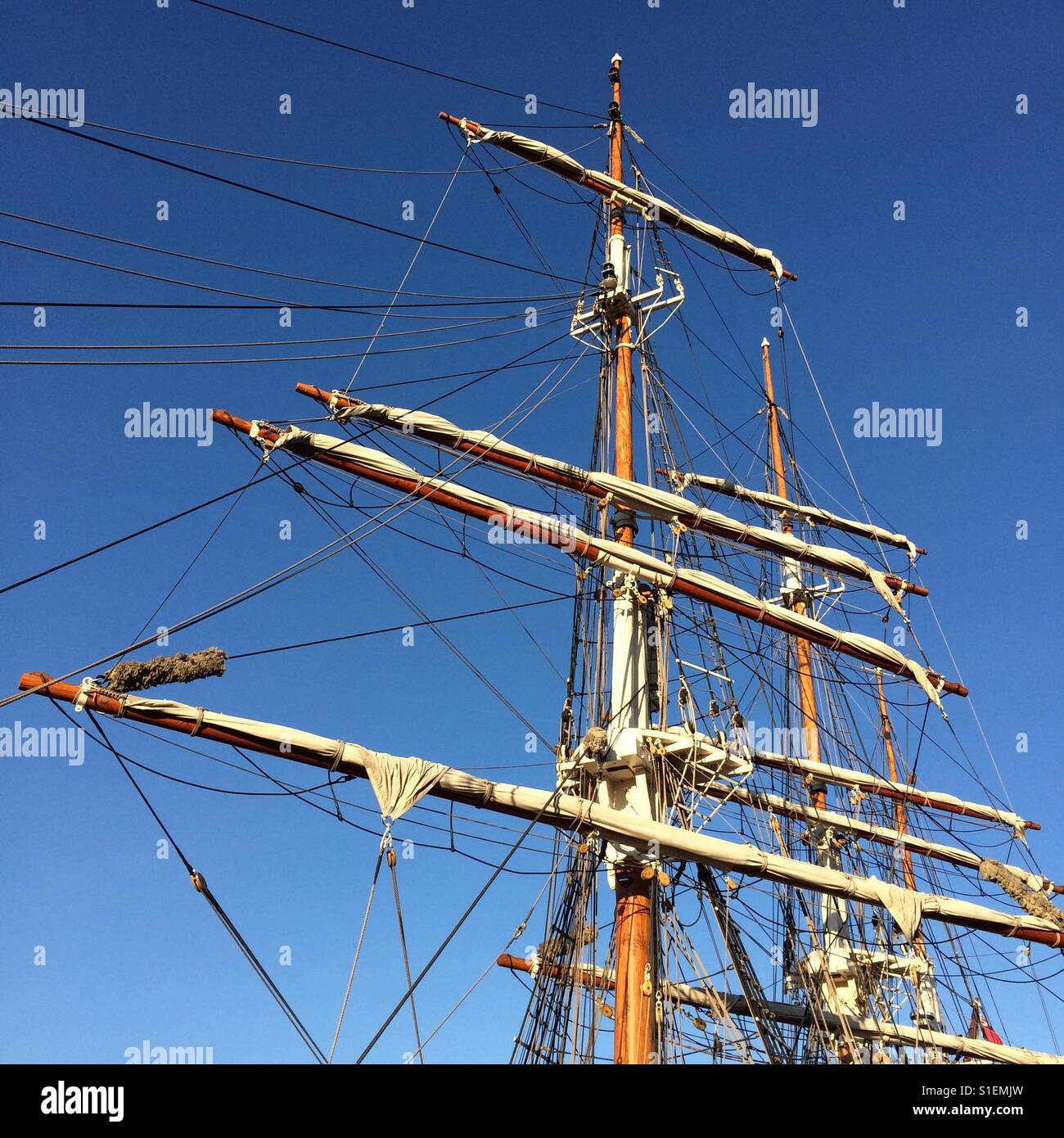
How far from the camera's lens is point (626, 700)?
1692cm

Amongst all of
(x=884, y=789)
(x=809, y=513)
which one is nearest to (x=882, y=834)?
(x=884, y=789)

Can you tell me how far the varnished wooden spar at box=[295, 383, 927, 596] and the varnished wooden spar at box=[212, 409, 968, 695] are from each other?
0.83 m

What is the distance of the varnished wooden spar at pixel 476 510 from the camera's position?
15.4m

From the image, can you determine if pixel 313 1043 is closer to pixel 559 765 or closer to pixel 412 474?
pixel 559 765

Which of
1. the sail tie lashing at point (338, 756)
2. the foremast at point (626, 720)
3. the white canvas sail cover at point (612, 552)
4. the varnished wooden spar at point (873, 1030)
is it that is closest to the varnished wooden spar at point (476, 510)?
the white canvas sail cover at point (612, 552)

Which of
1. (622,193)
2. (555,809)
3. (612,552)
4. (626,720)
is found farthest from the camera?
(622,193)

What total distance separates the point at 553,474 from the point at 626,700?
386 cm

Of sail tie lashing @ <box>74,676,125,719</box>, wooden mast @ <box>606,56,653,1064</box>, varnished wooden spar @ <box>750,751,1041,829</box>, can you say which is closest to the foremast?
wooden mast @ <box>606,56,653,1064</box>

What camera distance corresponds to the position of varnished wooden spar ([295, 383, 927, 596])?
16.3 metres

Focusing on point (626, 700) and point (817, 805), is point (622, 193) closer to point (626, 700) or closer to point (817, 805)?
point (626, 700)

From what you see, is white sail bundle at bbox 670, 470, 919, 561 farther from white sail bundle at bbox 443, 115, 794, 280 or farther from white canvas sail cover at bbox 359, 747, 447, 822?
white canvas sail cover at bbox 359, 747, 447, 822

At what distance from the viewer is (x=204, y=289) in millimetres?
11477

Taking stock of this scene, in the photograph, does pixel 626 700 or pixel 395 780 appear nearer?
pixel 395 780
